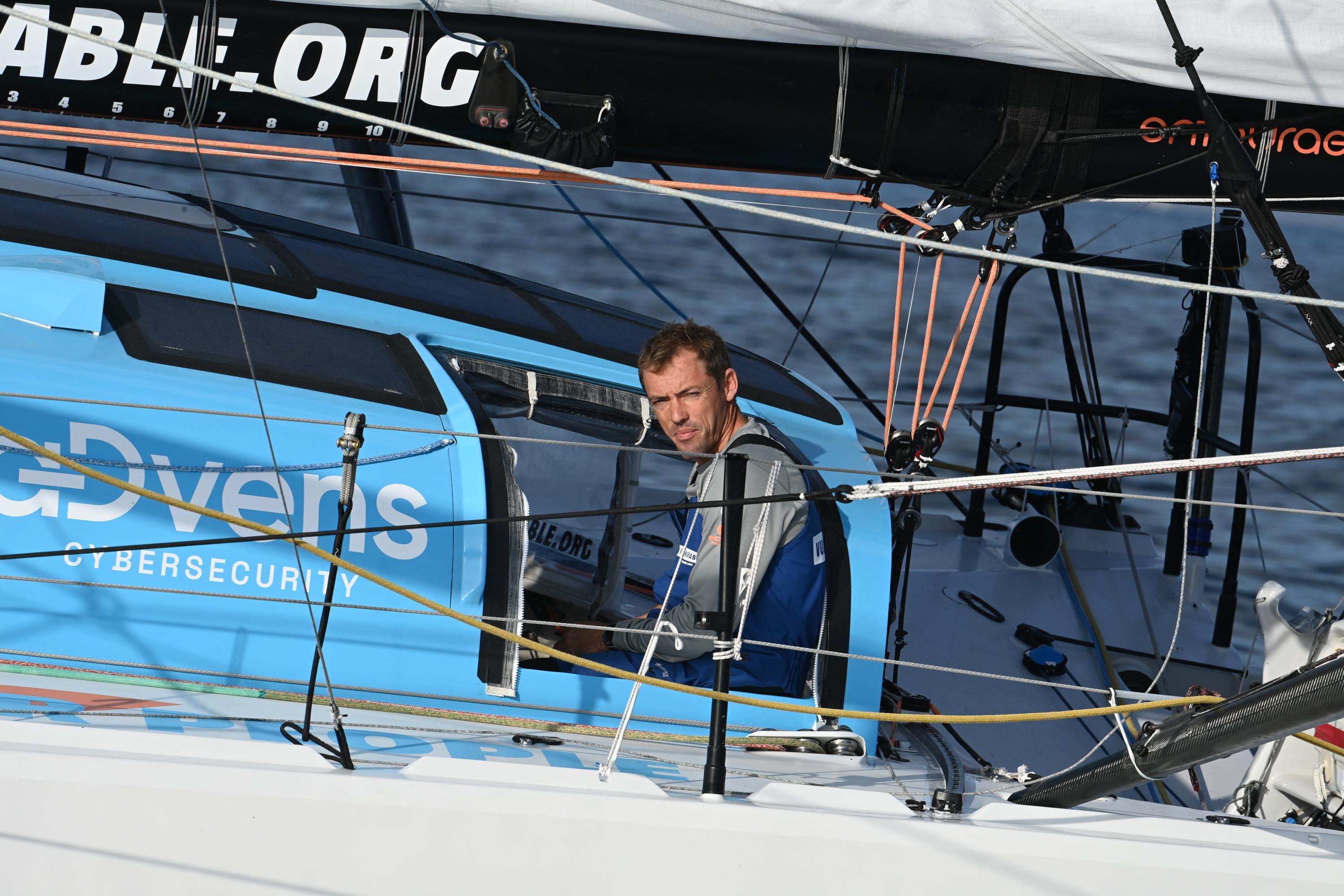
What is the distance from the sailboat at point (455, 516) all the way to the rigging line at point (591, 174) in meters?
0.02

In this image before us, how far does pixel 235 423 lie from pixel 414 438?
37cm

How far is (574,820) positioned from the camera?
2215mm

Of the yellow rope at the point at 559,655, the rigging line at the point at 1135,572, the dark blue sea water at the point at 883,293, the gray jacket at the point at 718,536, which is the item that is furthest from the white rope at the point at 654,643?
the dark blue sea water at the point at 883,293

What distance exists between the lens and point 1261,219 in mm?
2750

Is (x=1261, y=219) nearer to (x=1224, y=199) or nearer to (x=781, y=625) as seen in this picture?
(x=1224, y=199)

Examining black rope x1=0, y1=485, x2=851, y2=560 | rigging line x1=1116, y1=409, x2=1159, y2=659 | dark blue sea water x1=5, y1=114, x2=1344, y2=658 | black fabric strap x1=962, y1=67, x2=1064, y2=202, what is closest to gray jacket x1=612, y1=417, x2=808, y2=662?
black rope x1=0, y1=485, x2=851, y2=560

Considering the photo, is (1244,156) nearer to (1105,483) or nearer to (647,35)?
(647,35)

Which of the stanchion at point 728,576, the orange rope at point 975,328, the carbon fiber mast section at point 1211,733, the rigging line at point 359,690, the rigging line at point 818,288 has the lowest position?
the rigging line at point 359,690

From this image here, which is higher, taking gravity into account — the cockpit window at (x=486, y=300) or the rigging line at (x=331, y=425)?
the cockpit window at (x=486, y=300)

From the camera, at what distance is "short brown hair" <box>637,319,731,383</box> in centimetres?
295

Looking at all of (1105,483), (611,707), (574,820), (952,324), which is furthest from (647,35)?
(952,324)

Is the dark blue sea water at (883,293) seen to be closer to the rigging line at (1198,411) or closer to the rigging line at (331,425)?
the rigging line at (1198,411)

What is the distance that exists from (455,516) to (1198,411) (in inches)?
85.9

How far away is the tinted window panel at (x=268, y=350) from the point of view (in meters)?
2.84
